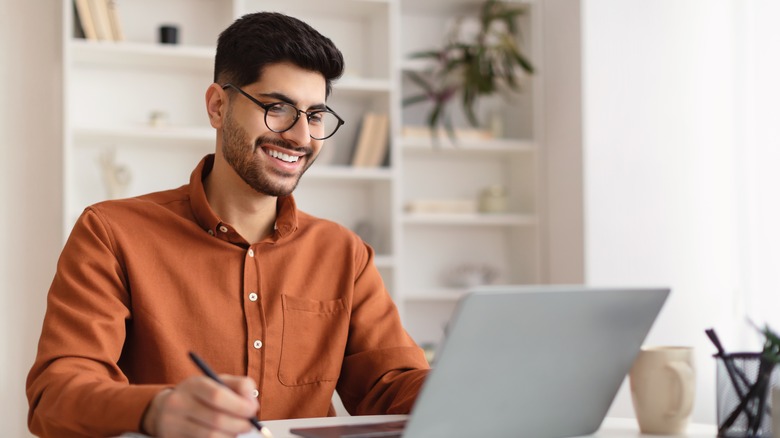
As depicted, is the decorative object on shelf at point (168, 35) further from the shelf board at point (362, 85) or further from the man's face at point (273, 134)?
the man's face at point (273, 134)

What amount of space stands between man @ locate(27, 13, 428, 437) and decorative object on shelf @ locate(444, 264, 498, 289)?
2178 mm

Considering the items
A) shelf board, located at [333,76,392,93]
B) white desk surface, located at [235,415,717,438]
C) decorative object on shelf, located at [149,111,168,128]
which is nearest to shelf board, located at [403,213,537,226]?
shelf board, located at [333,76,392,93]

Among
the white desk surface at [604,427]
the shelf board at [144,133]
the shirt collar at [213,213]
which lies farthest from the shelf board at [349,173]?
the white desk surface at [604,427]

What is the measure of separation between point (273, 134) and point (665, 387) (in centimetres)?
81

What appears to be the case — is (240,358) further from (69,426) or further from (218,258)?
(69,426)

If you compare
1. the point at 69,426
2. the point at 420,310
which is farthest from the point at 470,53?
the point at 69,426

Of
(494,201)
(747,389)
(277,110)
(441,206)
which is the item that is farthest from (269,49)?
(494,201)

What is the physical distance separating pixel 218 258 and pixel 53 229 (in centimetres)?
212

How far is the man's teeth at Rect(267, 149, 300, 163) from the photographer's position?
5.42ft

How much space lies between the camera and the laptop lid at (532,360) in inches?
37.6

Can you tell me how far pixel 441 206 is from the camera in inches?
152

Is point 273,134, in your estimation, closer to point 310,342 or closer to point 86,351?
point 310,342

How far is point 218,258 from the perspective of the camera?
163 cm

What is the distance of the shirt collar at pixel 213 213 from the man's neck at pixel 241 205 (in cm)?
2
